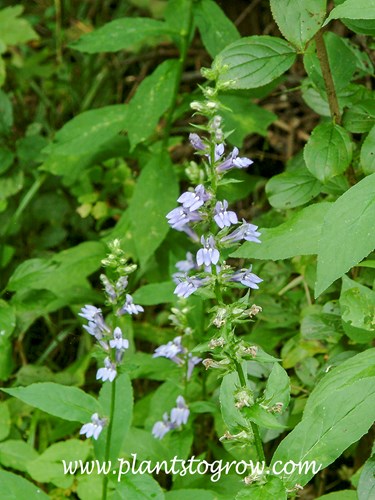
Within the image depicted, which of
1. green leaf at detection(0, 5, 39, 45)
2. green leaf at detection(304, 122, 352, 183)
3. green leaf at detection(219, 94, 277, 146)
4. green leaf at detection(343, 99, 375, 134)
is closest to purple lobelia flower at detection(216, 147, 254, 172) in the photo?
green leaf at detection(304, 122, 352, 183)

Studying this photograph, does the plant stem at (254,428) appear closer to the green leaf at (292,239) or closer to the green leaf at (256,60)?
the green leaf at (292,239)

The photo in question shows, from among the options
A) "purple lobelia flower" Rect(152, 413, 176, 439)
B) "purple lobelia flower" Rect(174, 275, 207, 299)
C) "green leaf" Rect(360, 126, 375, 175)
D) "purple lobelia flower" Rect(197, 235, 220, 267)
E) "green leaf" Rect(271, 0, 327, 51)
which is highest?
"green leaf" Rect(271, 0, 327, 51)

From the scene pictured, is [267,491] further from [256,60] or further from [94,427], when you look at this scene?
[256,60]

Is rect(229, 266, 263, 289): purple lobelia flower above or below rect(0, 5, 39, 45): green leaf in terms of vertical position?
below

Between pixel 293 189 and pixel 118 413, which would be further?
pixel 293 189

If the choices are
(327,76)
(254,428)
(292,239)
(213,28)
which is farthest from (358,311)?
(213,28)

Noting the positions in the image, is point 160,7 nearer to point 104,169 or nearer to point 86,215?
point 104,169

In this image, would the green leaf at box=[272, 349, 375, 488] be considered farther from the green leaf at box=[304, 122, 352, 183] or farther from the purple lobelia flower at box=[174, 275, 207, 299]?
the green leaf at box=[304, 122, 352, 183]
